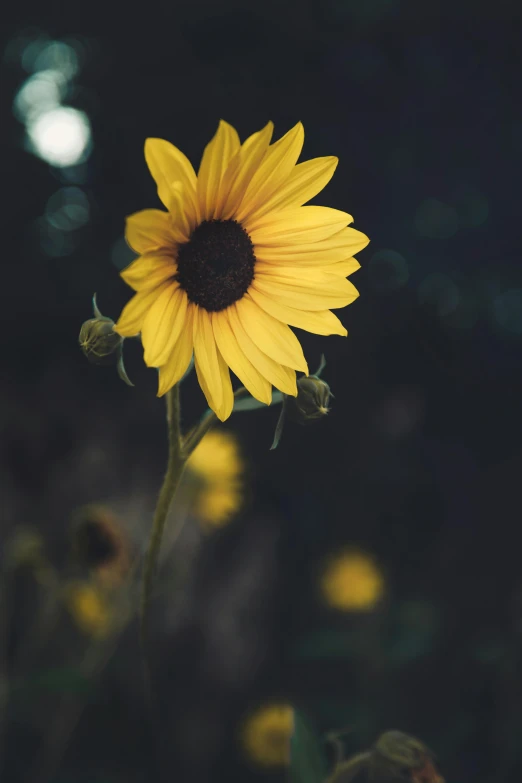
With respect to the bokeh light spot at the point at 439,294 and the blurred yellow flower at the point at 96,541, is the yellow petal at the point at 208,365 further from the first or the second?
the bokeh light spot at the point at 439,294

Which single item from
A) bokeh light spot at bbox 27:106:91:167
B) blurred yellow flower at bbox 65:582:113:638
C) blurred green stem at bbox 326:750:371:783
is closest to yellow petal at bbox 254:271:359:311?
blurred green stem at bbox 326:750:371:783

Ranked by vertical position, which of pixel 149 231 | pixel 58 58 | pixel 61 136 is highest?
pixel 58 58

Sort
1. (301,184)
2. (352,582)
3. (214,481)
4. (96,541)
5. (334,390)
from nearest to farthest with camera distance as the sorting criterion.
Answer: (301,184), (96,541), (214,481), (352,582), (334,390)

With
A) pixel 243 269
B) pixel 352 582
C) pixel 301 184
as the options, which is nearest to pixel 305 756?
pixel 243 269

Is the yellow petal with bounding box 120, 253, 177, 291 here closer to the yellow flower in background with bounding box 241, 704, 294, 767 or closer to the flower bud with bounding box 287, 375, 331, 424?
the flower bud with bounding box 287, 375, 331, 424

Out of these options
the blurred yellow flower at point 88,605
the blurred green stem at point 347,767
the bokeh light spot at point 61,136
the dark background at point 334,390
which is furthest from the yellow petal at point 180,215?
the bokeh light spot at point 61,136

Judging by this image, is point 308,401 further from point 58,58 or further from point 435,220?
point 58,58

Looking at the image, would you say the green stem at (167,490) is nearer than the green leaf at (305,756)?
Yes

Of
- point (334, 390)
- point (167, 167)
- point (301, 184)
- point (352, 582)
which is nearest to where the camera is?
point (167, 167)
